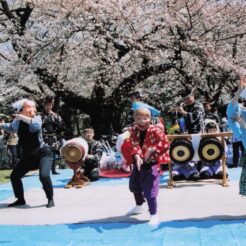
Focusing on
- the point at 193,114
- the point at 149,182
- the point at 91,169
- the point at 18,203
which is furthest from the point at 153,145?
the point at 91,169

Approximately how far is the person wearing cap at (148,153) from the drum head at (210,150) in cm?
226

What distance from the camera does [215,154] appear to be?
6.91 meters

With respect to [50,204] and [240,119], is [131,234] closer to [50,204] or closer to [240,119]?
[240,119]

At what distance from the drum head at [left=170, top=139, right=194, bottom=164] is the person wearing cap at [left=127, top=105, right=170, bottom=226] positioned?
2.16 meters

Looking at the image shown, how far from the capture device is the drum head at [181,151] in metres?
6.92

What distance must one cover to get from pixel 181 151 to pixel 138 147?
7.55 feet

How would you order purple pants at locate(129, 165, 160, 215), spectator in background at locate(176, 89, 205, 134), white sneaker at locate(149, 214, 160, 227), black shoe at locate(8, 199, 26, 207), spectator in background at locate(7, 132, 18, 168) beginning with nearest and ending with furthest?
white sneaker at locate(149, 214, 160, 227) < purple pants at locate(129, 165, 160, 215) < black shoe at locate(8, 199, 26, 207) < spectator in background at locate(176, 89, 205, 134) < spectator in background at locate(7, 132, 18, 168)

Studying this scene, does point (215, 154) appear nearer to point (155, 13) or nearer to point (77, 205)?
point (77, 205)

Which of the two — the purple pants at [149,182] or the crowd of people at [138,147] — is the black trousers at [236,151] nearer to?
the crowd of people at [138,147]

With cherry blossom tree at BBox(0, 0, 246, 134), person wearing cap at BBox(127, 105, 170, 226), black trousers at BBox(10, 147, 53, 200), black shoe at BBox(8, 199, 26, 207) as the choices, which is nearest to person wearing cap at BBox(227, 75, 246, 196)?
person wearing cap at BBox(127, 105, 170, 226)

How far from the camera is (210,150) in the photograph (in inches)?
272

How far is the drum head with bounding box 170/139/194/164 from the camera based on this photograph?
6918 mm

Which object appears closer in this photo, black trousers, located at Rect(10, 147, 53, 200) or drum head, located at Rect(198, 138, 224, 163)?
black trousers, located at Rect(10, 147, 53, 200)

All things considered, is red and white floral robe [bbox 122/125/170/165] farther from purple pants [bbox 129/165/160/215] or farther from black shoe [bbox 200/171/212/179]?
black shoe [bbox 200/171/212/179]
